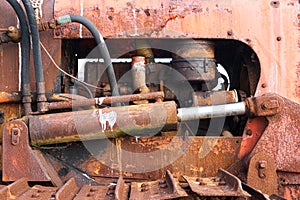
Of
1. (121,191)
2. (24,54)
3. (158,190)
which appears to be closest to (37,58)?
(24,54)

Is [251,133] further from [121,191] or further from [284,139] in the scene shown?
[121,191]

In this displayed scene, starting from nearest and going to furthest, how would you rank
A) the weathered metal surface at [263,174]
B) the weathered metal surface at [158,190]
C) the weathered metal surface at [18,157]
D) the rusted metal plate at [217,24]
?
the weathered metal surface at [158,190] → the weathered metal surface at [18,157] → the weathered metal surface at [263,174] → the rusted metal plate at [217,24]

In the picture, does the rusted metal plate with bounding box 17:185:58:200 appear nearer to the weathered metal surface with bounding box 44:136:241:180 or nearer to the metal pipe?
the weathered metal surface with bounding box 44:136:241:180

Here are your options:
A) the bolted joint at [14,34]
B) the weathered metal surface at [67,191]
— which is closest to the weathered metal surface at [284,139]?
the weathered metal surface at [67,191]

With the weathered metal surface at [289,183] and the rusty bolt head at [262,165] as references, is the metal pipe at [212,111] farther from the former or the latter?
the weathered metal surface at [289,183]

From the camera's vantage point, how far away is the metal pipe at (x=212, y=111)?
3.22 m

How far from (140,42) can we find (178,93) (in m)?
0.48

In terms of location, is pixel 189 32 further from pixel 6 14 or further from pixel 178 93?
pixel 6 14

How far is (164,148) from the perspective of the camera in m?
3.20

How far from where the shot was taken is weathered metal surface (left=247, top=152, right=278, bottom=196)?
3.04 m

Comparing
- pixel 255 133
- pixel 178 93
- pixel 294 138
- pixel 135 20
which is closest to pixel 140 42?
pixel 135 20

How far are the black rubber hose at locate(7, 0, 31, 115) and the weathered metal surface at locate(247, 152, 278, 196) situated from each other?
1.53m

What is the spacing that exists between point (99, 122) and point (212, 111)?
79cm

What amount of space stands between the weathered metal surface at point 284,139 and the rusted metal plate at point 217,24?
254 mm
